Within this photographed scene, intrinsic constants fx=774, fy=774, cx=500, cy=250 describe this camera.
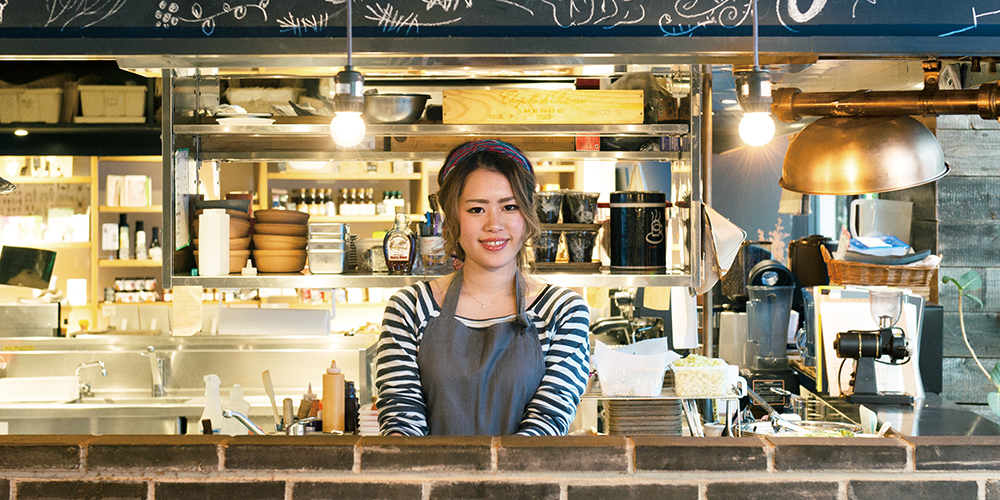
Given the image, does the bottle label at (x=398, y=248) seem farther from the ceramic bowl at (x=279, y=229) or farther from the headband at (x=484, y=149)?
the headband at (x=484, y=149)

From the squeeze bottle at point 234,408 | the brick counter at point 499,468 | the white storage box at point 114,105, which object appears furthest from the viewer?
the white storage box at point 114,105

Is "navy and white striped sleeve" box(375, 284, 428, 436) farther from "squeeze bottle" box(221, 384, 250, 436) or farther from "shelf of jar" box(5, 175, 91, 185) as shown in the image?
"shelf of jar" box(5, 175, 91, 185)

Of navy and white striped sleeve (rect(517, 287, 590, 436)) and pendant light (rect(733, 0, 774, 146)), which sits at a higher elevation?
pendant light (rect(733, 0, 774, 146))

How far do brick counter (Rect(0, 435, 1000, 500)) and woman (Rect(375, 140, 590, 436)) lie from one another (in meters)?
0.39

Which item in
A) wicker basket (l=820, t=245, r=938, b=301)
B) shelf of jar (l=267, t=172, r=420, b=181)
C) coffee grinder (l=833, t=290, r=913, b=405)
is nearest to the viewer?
coffee grinder (l=833, t=290, r=913, b=405)

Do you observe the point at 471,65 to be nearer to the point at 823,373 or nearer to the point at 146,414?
the point at 823,373

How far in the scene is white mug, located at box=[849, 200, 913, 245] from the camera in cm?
416

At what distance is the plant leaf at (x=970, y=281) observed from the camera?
12.0 ft

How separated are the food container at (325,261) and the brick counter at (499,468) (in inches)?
53.4

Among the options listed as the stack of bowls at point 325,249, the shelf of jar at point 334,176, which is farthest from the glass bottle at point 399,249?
the shelf of jar at point 334,176

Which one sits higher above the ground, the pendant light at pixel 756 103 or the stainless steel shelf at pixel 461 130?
the stainless steel shelf at pixel 461 130

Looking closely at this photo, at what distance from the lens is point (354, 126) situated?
1883 millimetres

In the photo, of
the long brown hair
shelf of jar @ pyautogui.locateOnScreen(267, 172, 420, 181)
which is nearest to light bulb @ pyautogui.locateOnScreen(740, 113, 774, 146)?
the long brown hair

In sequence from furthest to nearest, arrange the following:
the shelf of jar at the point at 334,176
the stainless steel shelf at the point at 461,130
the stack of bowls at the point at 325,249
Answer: the shelf of jar at the point at 334,176 < the stack of bowls at the point at 325,249 < the stainless steel shelf at the point at 461,130
